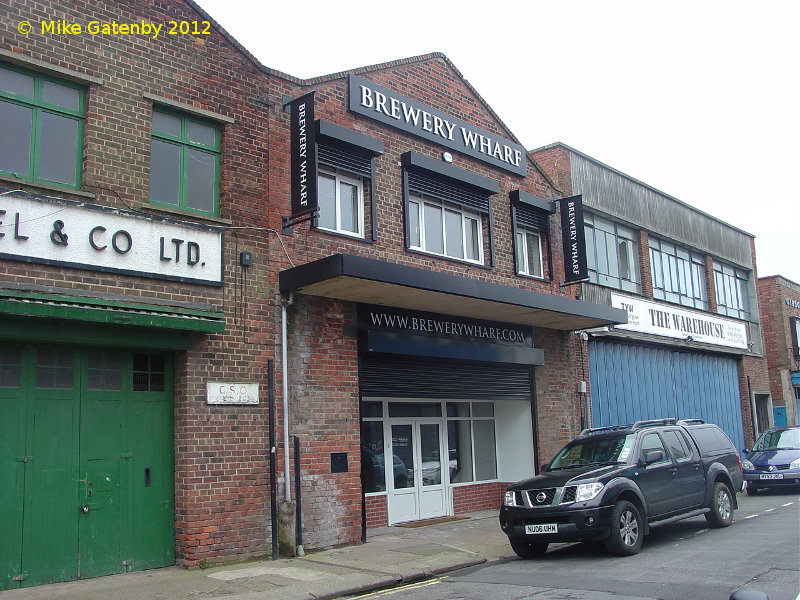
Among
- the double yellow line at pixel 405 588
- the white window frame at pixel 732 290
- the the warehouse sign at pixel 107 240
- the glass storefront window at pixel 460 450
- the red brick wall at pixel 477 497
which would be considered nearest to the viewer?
the double yellow line at pixel 405 588

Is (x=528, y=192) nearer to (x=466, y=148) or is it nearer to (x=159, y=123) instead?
(x=466, y=148)

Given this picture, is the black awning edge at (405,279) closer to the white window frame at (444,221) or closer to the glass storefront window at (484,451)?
the white window frame at (444,221)

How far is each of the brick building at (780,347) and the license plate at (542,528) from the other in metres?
20.4

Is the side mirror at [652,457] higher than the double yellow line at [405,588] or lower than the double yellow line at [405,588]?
higher

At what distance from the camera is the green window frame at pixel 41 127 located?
948 centimetres

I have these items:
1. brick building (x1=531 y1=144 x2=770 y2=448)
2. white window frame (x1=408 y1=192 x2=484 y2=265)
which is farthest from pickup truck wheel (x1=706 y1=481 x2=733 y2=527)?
white window frame (x1=408 y1=192 x2=484 y2=265)

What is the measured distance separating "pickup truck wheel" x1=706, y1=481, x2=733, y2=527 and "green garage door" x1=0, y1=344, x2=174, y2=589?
854 cm

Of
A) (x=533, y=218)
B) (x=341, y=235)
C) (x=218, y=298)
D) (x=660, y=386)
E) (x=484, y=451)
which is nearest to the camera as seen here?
(x=218, y=298)

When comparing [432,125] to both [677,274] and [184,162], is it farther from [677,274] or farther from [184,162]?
[677,274]

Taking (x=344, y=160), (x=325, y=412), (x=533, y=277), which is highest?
(x=344, y=160)

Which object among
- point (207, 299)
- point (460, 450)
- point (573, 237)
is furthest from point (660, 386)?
point (207, 299)

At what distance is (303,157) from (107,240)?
11.2 ft

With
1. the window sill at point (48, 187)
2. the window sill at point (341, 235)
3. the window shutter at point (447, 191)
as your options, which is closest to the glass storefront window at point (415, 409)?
the window sill at point (341, 235)

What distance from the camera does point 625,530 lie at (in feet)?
33.8
